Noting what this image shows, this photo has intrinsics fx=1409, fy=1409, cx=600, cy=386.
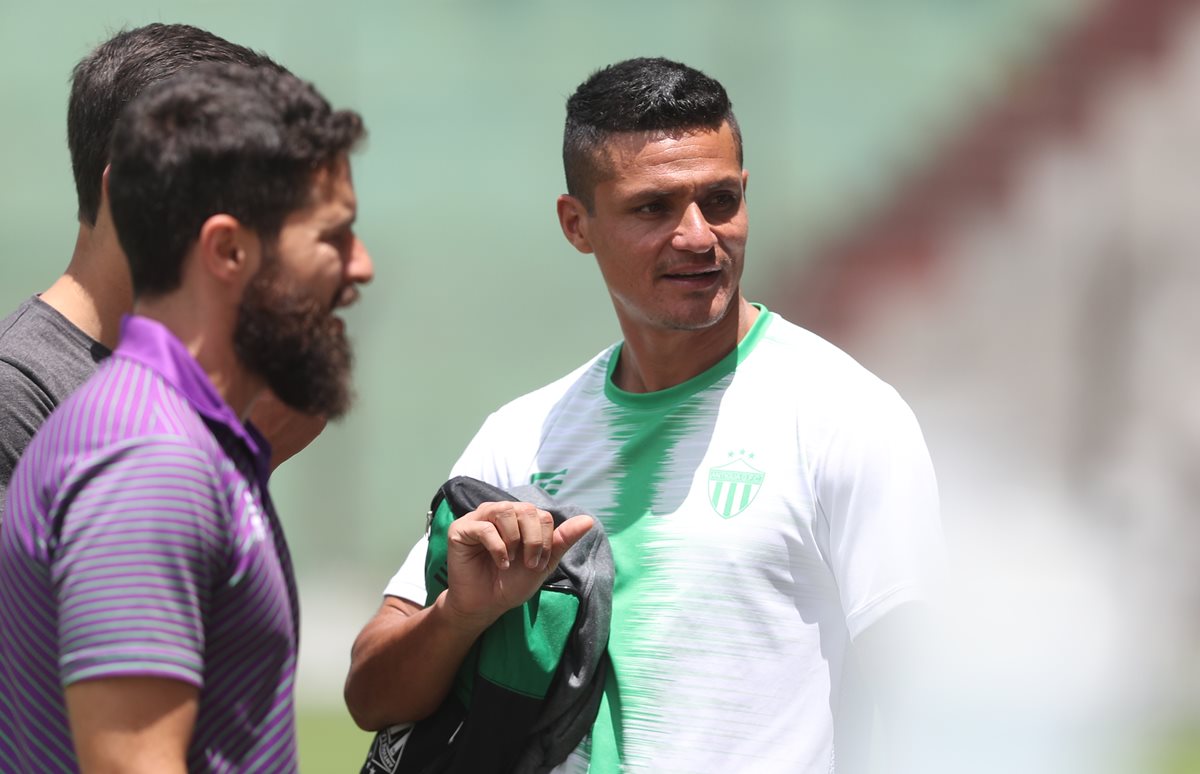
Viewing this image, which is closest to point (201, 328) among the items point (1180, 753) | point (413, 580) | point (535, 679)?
point (535, 679)

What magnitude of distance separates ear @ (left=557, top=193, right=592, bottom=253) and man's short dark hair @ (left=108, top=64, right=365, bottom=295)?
1117 millimetres

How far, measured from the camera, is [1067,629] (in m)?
6.96

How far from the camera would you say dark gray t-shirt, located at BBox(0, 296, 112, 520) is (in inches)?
74.5

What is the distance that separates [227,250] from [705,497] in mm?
1002

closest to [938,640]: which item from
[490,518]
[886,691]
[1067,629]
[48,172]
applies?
[886,691]

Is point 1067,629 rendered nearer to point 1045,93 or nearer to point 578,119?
point 1045,93

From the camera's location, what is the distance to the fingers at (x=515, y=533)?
207cm

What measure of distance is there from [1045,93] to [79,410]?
6950 millimetres

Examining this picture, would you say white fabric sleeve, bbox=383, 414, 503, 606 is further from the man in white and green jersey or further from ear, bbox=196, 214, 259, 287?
ear, bbox=196, 214, 259, 287

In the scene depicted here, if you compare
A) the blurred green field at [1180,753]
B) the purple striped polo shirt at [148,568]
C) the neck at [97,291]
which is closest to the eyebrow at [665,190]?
the neck at [97,291]

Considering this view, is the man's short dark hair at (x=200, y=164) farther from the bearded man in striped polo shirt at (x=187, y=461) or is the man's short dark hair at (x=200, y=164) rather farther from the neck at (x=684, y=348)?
the neck at (x=684, y=348)

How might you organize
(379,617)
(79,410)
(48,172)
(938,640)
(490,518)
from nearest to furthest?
1. (79,410)
2. (490,518)
3. (938,640)
4. (379,617)
5. (48,172)

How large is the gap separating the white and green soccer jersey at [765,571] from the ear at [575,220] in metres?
0.51

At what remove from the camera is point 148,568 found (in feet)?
4.52
